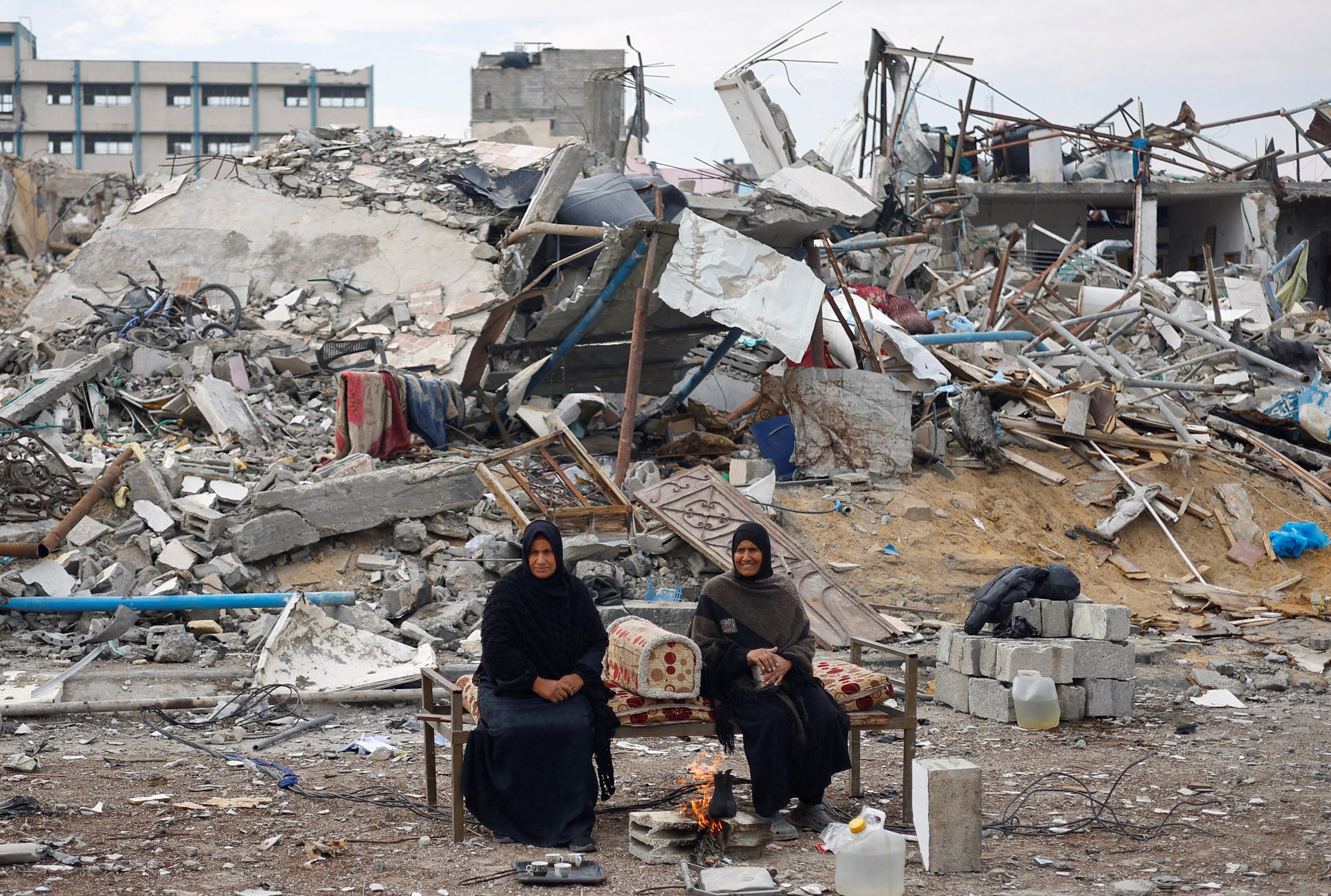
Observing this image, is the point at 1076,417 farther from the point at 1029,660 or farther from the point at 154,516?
the point at 154,516

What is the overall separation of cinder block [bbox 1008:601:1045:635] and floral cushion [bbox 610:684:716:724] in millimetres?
2908

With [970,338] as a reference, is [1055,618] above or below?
below

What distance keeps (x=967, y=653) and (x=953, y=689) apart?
0.27m

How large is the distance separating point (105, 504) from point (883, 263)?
516 inches

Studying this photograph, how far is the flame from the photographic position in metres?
4.10

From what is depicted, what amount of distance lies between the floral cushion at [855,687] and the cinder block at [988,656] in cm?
193

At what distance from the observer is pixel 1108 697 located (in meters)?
6.40

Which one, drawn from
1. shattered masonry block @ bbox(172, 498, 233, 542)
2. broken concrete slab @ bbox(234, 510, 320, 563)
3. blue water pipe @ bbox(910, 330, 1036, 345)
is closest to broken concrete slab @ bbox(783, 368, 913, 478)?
blue water pipe @ bbox(910, 330, 1036, 345)

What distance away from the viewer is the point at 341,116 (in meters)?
55.1

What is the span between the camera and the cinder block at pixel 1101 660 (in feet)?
20.9

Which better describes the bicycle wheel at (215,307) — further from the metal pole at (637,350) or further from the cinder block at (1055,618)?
the cinder block at (1055,618)

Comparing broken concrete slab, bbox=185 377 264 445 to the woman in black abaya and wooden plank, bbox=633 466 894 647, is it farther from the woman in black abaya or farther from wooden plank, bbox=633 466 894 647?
the woman in black abaya

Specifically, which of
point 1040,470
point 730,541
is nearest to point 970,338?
point 1040,470

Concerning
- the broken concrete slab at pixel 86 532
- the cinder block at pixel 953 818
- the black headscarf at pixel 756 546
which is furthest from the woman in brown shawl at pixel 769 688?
the broken concrete slab at pixel 86 532
